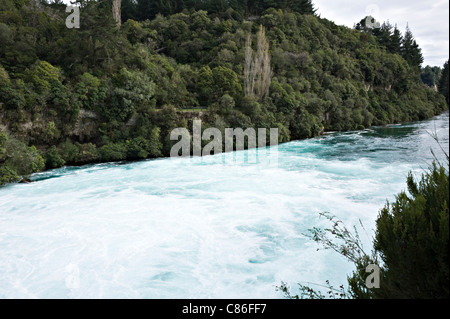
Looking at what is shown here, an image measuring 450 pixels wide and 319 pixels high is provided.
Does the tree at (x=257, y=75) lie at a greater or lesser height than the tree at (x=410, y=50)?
lesser

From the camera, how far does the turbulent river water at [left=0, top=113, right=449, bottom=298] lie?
6379 mm

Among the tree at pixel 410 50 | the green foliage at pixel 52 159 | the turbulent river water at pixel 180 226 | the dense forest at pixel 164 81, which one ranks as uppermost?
the tree at pixel 410 50

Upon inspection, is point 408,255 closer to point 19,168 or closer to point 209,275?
point 209,275

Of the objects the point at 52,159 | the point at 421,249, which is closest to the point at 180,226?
the point at 421,249

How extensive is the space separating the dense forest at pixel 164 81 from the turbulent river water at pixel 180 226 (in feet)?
11.0

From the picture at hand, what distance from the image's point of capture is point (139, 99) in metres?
21.7

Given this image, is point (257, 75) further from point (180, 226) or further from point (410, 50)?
point (410, 50)

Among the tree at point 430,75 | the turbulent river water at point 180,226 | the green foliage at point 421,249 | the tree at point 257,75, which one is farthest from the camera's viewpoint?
the tree at point 430,75

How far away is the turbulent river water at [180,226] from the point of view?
20.9 feet

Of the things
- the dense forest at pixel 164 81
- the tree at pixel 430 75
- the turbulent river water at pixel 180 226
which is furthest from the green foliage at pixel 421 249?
the tree at pixel 430 75

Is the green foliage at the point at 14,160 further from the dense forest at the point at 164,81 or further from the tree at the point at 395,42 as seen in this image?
the tree at the point at 395,42

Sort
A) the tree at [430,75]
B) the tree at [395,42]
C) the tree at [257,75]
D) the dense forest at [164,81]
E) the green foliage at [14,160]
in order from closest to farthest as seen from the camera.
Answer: the green foliage at [14,160] → the dense forest at [164,81] → the tree at [257,75] → the tree at [395,42] → the tree at [430,75]

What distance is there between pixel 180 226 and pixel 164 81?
62.9 ft
